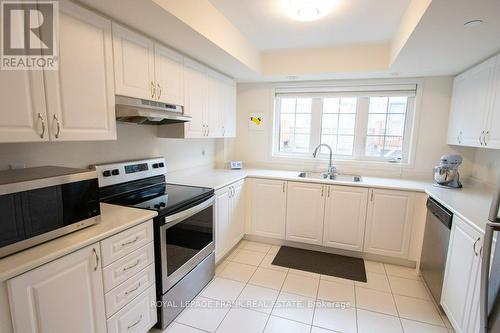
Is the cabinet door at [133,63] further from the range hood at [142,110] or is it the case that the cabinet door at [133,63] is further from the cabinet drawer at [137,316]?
the cabinet drawer at [137,316]

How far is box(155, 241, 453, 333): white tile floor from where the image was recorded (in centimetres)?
188

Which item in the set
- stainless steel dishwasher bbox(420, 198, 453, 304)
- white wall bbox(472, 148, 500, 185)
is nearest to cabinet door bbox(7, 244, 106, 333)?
stainless steel dishwasher bbox(420, 198, 453, 304)

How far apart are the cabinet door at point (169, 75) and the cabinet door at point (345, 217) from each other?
1.90 metres

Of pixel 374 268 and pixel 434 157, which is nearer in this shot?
pixel 374 268

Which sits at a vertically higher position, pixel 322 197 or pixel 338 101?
pixel 338 101

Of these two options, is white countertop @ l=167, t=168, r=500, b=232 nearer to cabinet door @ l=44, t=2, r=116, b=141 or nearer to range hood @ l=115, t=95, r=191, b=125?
range hood @ l=115, t=95, r=191, b=125

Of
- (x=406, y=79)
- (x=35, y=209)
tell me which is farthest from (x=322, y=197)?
(x=35, y=209)

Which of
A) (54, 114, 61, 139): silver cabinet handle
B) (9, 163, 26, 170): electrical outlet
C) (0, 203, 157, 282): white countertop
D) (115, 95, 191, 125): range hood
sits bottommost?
(0, 203, 157, 282): white countertop

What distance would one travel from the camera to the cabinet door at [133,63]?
5.53ft

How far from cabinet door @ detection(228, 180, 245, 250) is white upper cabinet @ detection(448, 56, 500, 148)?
2336mm

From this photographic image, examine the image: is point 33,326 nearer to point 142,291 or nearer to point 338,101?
point 142,291

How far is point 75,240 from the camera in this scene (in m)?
1.22

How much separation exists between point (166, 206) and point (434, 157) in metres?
3.09

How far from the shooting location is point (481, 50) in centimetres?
201
